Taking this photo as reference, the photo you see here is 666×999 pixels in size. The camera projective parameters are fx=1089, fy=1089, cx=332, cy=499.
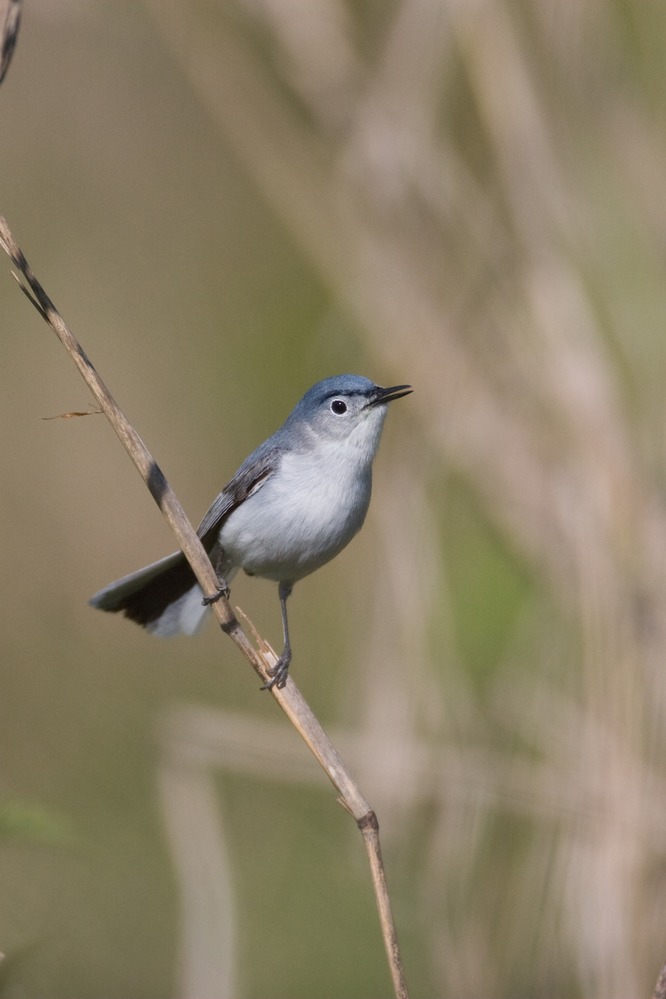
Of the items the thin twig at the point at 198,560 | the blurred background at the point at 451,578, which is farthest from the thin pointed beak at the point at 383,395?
the thin twig at the point at 198,560

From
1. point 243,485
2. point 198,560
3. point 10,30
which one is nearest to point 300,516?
point 243,485

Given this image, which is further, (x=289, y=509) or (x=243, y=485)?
(x=243, y=485)

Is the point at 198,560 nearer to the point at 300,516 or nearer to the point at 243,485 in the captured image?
the point at 300,516

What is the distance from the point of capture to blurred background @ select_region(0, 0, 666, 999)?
2984mm

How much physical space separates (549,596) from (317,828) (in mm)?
1223

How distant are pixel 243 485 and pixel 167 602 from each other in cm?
36

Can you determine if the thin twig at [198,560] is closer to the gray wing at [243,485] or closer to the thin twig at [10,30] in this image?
the thin twig at [10,30]

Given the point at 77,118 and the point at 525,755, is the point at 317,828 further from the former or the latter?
the point at 77,118

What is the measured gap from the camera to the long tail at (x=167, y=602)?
8.99ft

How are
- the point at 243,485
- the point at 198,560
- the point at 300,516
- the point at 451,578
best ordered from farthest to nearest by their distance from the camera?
the point at 451,578, the point at 243,485, the point at 300,516, the point at 198,560

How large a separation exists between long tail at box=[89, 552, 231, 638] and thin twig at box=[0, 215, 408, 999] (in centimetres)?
82

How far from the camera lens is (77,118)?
15.9ft

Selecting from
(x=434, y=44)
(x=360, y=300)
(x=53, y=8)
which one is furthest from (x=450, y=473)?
(x=53, y=8)

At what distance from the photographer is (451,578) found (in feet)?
13.7
